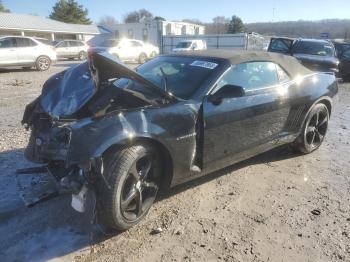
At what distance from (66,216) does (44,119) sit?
975 mm

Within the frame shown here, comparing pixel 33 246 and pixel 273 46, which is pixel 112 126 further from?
pixel 273 46

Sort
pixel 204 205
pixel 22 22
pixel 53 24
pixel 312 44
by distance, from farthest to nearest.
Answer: pixel 53 24, pixel 22 22, pixel 312 44, pixel 204 205

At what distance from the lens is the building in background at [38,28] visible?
36.0 meters

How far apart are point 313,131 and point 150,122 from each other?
10.5 ft

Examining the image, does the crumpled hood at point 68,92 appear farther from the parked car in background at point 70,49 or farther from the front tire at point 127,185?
the parked car in background at point 70,49

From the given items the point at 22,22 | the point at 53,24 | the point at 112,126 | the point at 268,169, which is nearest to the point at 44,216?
the point at 112,126

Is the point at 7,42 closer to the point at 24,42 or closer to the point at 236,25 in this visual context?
the point at 24,42

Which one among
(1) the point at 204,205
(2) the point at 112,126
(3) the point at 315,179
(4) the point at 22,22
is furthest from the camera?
(4) the point at 22,22

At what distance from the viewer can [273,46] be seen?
1378 cm

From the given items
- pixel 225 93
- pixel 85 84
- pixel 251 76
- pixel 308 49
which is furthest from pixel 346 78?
pixel 85 84

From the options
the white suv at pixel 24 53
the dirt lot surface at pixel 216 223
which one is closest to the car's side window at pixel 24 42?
the white suv at pixel 24 53

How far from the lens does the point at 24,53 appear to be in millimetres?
15414

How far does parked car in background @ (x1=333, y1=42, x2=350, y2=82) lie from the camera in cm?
1513

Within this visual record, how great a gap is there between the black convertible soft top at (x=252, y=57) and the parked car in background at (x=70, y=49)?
2086cm
